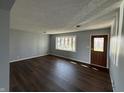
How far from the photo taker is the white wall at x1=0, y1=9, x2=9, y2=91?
1.74 meters

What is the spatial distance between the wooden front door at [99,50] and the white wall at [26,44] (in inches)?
193

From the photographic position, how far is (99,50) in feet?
18.6

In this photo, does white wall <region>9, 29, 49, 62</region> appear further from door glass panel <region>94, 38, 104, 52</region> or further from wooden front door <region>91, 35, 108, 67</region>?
door glass panel <region>94, 38, 104, 52</region>

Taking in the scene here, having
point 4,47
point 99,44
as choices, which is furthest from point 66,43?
point 4,47

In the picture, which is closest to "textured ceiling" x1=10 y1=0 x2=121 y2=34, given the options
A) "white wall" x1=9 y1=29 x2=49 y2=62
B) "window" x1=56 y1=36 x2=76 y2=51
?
"white wall" x1=9 y1=29 x2=49 y2=62

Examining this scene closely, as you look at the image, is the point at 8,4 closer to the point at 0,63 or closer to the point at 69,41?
the point at 0,63

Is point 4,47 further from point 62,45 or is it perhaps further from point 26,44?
point 62,45

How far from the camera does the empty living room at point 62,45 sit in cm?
180

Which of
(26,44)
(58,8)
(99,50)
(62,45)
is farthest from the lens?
(62,45)

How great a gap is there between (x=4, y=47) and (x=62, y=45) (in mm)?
7155

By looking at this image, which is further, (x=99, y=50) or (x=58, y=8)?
(x=99, y=50)

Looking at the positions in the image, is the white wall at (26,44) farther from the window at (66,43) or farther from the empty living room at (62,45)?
the window at (66,43)

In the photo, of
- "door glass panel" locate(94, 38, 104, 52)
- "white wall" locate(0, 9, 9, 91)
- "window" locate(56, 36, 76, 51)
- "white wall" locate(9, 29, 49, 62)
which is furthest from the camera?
"window" locate(56, 36, 76, 51)

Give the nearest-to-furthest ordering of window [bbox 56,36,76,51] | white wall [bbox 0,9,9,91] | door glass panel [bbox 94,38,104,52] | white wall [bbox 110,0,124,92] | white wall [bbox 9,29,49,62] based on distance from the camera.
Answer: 1. white wall [bbox 110,0,124,92]
2. white wall [bbox 0,9,9,91]
3. door glass panel [bbox 94,38,104,52]
4. white wall [bbox 9,29,49,62]
5. window [bbox 56,36,76,51]
